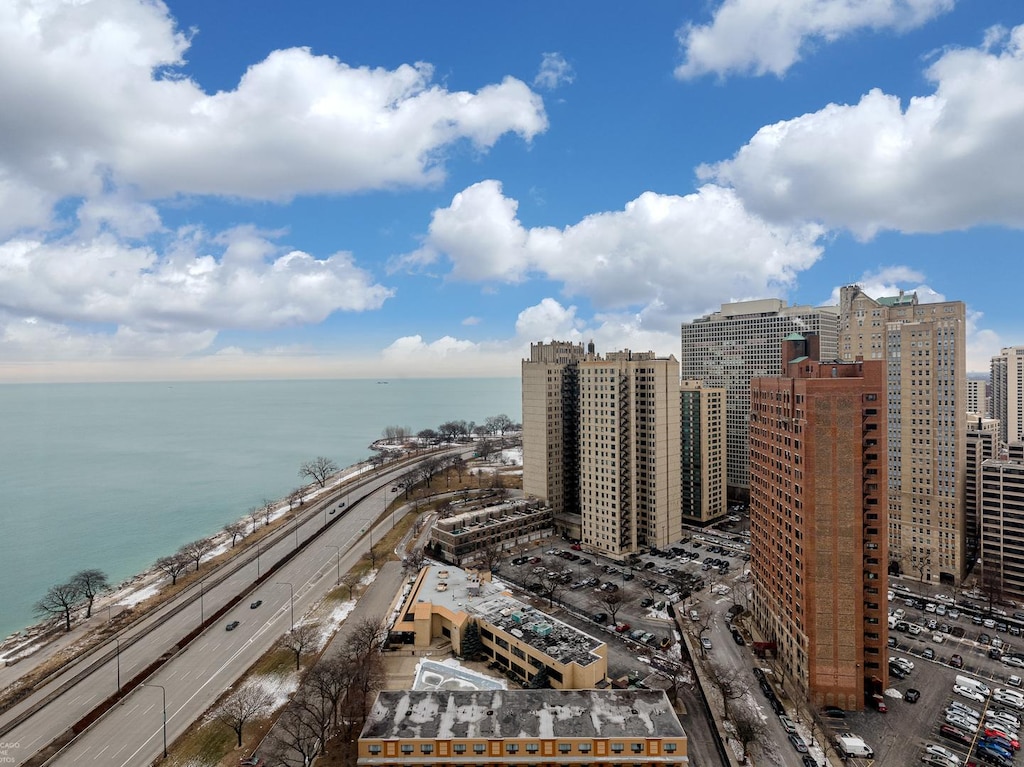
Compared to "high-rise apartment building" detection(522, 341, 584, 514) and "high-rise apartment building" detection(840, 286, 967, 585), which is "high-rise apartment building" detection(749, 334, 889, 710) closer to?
"high-rise apartment building" detection(840, 286, 967, 585)

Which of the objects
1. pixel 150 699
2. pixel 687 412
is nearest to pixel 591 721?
pixel 150 699

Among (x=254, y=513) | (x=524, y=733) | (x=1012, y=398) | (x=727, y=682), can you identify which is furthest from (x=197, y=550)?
(x=1012, y=398)

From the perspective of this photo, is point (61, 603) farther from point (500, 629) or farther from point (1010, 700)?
point (1010, 700)

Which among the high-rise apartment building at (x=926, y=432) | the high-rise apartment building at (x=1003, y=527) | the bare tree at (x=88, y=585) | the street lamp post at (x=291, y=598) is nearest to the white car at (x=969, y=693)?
the high-rise apartment building at (x=1003, y=527)

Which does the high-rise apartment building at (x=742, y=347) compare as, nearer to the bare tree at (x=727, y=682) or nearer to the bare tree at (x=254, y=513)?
the bare tree at (x=727, y=682)

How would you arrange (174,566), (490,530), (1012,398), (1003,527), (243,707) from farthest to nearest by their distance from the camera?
1. (1012,398)
2. (490,530)
3. (174,566)
4. (1003,527)
5. (243,707)

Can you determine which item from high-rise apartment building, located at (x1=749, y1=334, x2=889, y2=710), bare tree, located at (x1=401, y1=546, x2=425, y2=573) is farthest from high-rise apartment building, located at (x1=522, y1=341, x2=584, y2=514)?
high-rise apartment building, located at (x1=749, y1=334, x2=889, y2=710)

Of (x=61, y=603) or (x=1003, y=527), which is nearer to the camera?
(x=61, y=603)
